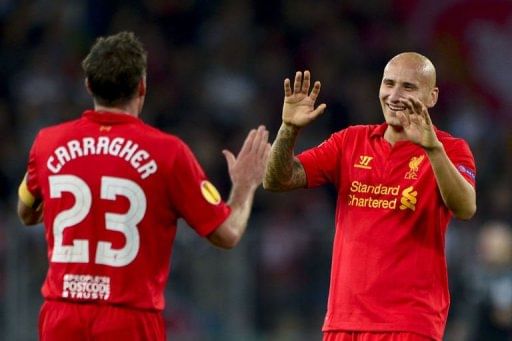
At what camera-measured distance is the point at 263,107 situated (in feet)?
45.9

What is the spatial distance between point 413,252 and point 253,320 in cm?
561

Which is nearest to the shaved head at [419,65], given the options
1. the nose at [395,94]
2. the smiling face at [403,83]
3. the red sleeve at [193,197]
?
the smiling face at [403,83]

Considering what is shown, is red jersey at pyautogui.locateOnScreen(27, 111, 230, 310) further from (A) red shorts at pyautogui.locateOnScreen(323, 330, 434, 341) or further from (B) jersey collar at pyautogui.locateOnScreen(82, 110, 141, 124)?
(A) red shorts at pyautogui.locateOnScreen(323, 330, 434, 341)

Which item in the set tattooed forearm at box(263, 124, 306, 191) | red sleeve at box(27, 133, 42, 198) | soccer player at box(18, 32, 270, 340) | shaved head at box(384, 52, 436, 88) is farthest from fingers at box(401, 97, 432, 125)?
red sleeve at box(27, 133, 42, 198)

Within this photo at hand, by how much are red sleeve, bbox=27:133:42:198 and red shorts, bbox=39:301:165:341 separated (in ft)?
1.73

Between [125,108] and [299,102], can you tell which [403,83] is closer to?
[299,102]

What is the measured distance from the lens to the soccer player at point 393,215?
257 inches

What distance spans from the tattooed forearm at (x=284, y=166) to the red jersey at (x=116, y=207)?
845mm

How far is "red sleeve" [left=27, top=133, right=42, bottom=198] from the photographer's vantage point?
→ 241 inches

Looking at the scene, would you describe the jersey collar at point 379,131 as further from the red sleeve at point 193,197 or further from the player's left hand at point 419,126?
the red sleeve at point 193,197

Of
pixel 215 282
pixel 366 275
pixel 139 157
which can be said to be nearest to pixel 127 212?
pixel 139 157

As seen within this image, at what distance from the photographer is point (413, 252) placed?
21.5 feet

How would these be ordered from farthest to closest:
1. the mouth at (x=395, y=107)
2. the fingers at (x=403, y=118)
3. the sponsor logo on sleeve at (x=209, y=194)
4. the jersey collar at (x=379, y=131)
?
the jersey collar at (x=379, y=131) → the mouth at (x=395, y=107) → the fingers at (x=403, y=118) → the sponsor logo on sleeve at (x=209, y=194)

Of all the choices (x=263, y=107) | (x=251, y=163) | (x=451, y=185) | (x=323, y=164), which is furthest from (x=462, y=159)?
(x=263, y=107)
